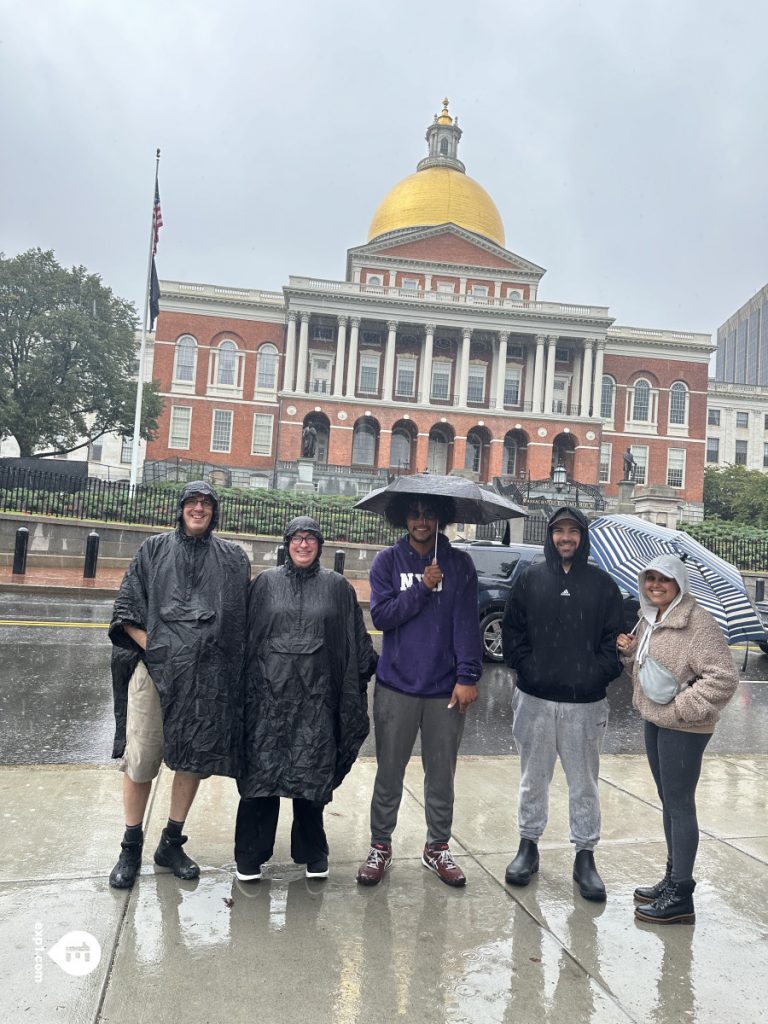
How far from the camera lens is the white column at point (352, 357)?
53125 mm

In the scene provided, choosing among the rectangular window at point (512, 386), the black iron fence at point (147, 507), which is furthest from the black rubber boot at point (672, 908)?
the rectangular window at point (512, 386)

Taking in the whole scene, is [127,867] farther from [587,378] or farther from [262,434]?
[587,378]

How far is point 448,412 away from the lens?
176ft

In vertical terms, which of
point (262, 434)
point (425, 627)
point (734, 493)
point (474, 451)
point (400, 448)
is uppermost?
point (262, 434)

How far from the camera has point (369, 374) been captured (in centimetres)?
5578

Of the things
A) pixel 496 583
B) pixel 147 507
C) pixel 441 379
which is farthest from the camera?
pixel 441 379

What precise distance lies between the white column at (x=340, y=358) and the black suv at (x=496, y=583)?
42.3 m

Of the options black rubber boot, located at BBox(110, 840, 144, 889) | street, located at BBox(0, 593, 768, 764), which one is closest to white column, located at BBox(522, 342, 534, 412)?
street, located at BBox(0, 593, 768, 764)

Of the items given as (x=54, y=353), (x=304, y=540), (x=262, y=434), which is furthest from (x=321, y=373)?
(x=304, y=540)

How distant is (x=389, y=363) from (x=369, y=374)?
2.57 m

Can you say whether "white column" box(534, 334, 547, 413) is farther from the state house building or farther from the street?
the street

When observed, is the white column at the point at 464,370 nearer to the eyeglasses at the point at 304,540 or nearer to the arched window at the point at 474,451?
the arched window at the point at 474,451

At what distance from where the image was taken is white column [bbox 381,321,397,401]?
174 feet

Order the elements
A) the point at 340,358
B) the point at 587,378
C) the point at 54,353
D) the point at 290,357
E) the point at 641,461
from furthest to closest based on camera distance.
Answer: the point at 641,461 < the point at 587,378 < the point at 340,358 < the point at 290,357 < the point at 54,353
